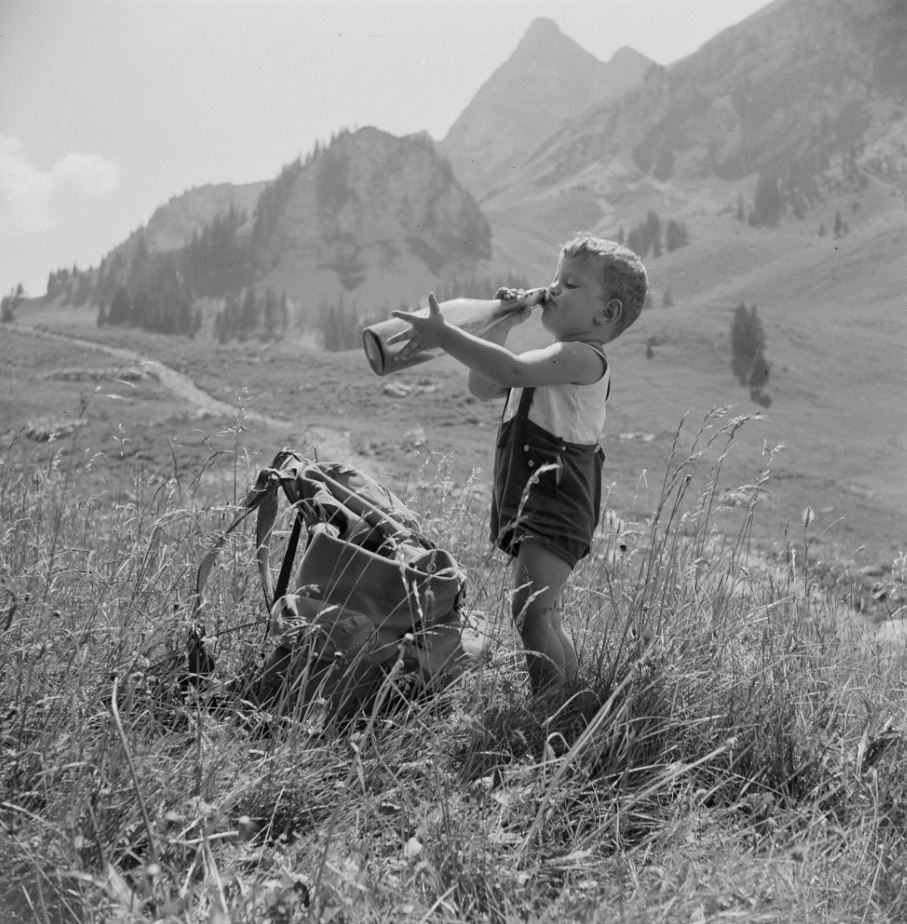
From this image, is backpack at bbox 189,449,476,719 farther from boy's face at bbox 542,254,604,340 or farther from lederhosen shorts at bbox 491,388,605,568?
boy's face at bbox 542,254,604,340

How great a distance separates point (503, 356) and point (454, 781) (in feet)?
4.13

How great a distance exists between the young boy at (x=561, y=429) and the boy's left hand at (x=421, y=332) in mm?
317

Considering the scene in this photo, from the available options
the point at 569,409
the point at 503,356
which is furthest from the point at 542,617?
the point at 503,356

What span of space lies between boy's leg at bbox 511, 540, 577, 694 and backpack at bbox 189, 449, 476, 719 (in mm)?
238

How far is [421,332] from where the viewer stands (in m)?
2.54

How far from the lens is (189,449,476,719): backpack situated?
237 centimetres

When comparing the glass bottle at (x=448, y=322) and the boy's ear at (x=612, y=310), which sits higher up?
the boy's ear at (x=612, y=310)

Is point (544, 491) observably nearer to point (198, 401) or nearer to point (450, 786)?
point (450, 786)

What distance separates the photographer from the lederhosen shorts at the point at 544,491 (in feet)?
9.45

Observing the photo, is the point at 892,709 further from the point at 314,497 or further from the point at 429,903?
the point at 314,497

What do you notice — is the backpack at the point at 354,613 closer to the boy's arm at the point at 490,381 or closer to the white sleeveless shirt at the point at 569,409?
the white sleeveless shirt at the point at 569,409

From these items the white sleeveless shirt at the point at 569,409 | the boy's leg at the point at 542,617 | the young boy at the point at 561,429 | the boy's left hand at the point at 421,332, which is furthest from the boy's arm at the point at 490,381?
the boy's leg at the point at 542,617

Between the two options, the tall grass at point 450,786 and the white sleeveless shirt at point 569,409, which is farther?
the white sleeveless shirt at point 569,409

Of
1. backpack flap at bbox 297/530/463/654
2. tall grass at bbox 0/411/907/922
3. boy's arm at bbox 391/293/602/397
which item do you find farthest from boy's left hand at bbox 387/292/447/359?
tall grass at bbox 0/411/907/922
